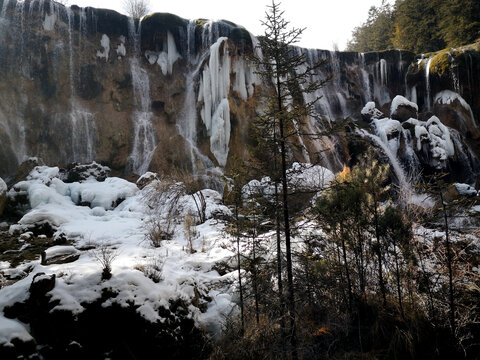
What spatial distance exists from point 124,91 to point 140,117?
2.31 metres

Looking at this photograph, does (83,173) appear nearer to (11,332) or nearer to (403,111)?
(11,332)

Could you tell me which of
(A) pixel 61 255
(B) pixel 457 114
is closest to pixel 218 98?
(A) pixel 61 255

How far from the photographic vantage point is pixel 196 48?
21.3m

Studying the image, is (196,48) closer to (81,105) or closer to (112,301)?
(81,105)

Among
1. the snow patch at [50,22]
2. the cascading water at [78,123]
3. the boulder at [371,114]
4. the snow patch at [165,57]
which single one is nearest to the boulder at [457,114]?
the boulder at [371,114]

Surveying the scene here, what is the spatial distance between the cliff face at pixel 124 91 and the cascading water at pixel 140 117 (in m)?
0.07

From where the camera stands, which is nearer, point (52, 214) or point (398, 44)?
point (52, 214)

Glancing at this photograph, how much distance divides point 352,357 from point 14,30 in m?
24.6

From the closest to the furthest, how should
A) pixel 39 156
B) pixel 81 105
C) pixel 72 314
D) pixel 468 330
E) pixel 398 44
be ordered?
1. pixel 72 314
2. pixel 468 330
3. pixel 39 156
4. pixel 81 105
5. pixel 398 44

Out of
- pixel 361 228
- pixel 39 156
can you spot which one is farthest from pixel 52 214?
pixel 361 228

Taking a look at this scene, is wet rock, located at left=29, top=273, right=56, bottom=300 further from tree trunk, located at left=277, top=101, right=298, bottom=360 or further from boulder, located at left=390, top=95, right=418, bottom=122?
boulder, located at left=390, top=95, right=418, bottom=122

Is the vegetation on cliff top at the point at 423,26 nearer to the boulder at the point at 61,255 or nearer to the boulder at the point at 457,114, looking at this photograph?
the boulder at the point at 457,114

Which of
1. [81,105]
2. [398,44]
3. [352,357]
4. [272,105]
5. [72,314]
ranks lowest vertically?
[352,357]

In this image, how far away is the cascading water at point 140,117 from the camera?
1927 centimetres
